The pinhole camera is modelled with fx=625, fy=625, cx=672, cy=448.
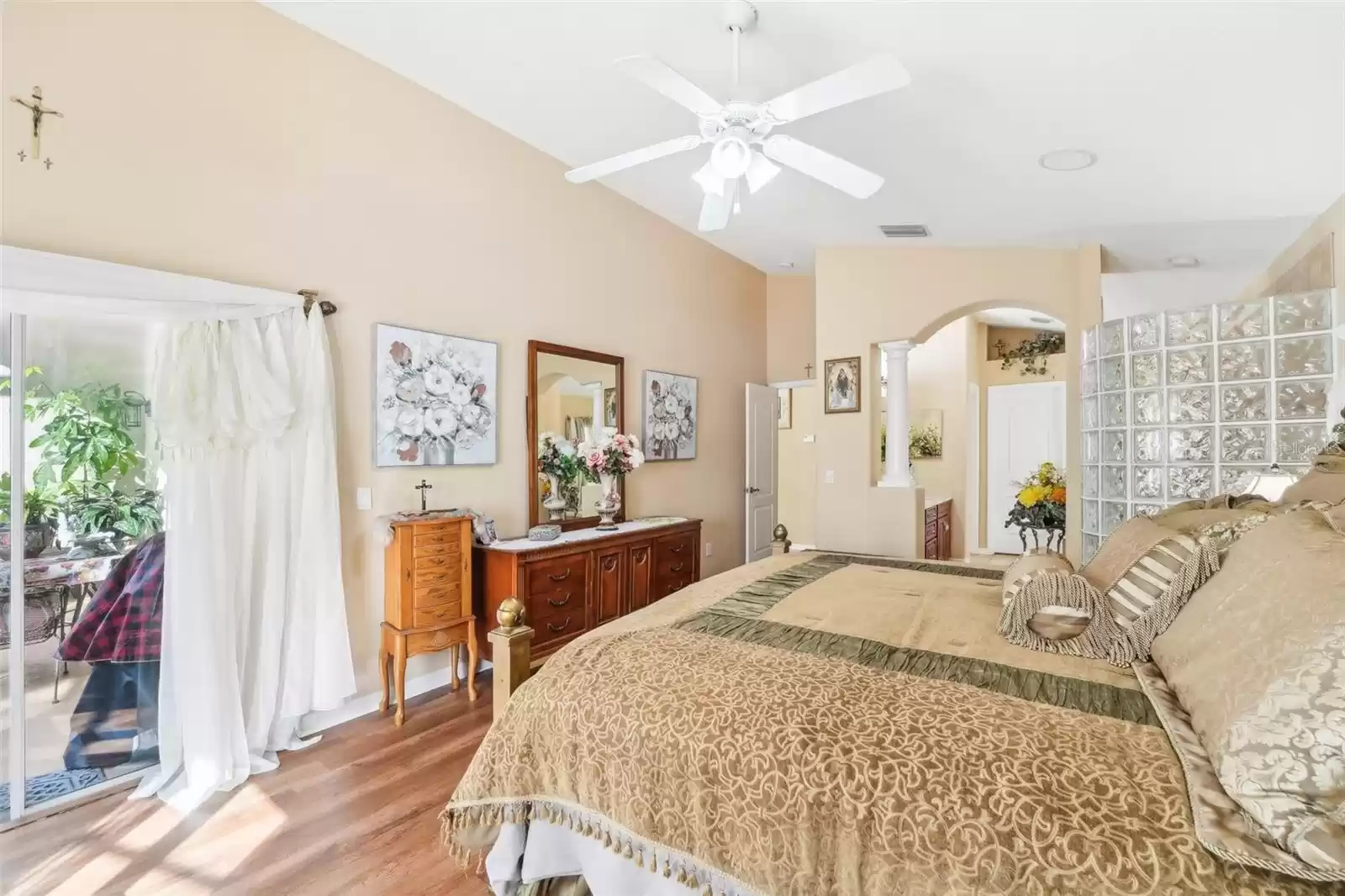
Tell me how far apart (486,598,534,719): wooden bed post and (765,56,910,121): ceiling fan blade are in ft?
5.83

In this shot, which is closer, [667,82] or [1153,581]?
[1153,581]

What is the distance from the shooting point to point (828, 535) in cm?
496

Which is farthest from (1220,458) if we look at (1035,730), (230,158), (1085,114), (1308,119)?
(230,158)

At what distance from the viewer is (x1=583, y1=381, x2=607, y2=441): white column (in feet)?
14.0

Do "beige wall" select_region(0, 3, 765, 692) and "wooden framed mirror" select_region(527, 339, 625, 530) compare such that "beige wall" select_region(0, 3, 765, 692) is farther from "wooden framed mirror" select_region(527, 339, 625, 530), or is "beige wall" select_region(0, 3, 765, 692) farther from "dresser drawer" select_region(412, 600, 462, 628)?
"dresser drawer" select_region(412, 600, 462, 628)

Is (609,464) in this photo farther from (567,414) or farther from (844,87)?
(844,87)

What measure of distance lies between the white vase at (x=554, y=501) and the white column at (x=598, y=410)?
0.45 m

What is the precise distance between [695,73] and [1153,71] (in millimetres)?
1812

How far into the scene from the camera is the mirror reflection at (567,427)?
12.8ft

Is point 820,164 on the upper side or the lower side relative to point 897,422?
upper

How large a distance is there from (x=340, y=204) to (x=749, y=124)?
197 centimetres

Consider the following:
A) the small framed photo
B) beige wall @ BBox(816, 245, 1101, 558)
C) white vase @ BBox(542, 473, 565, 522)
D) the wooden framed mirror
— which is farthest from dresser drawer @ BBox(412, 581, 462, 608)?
the small framed photo

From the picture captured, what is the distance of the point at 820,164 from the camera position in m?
2.32

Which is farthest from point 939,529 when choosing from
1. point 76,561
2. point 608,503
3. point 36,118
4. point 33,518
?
point 36,118
